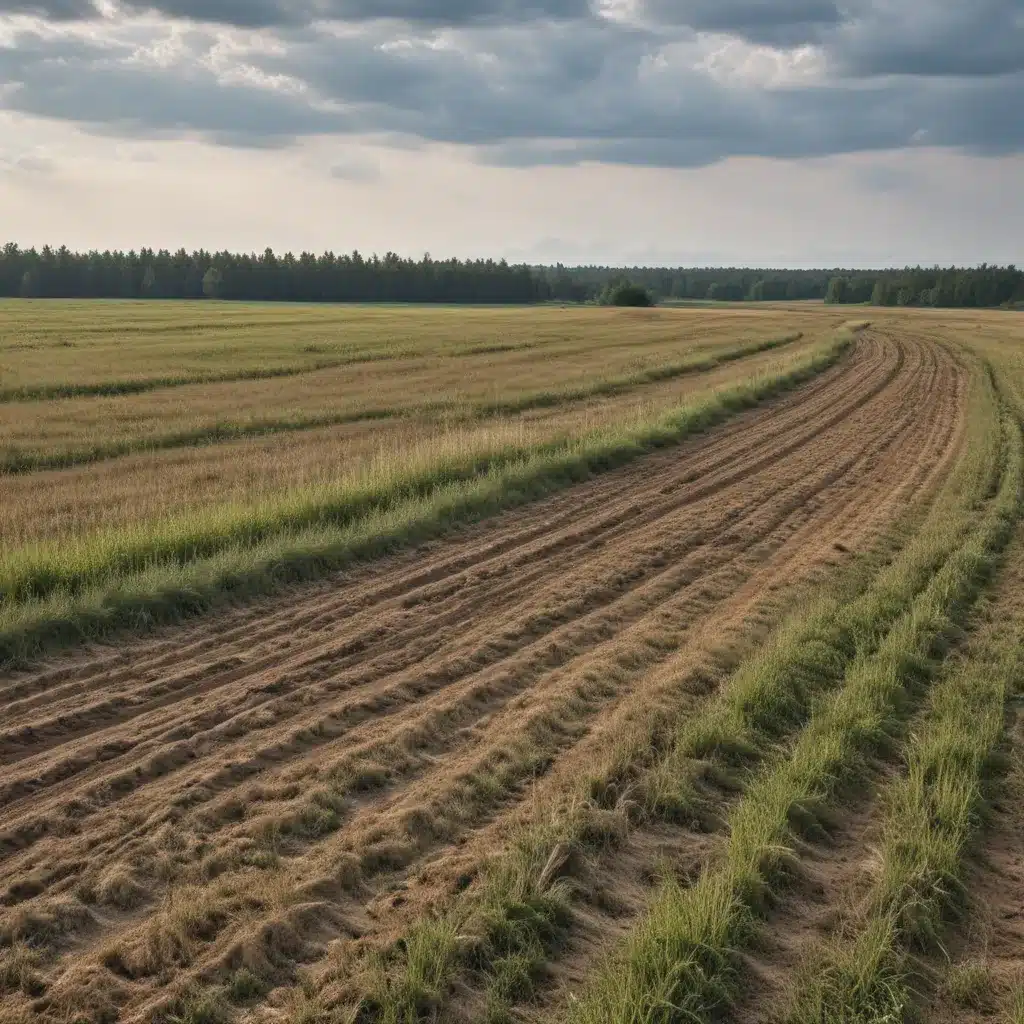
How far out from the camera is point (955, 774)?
6.55m

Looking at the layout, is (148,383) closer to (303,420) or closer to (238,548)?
(303,420)

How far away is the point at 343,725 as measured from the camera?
738 cm

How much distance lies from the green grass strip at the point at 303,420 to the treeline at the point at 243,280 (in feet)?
325

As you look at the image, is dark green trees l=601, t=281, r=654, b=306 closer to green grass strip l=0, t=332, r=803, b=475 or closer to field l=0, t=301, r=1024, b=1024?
green grass strip l=0, t=332, r=803, b=475

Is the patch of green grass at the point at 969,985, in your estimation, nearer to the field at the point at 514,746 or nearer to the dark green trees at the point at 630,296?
the field at the point at 514,746

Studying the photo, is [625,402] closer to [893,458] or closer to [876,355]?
[893,458]

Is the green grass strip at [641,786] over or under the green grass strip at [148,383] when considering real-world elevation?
over

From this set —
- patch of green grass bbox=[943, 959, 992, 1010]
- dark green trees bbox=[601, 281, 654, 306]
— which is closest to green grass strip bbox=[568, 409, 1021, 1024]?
patch of green grass bbox=[943, 959, 992, 1010]

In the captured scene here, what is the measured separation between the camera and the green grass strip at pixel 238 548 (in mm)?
9438

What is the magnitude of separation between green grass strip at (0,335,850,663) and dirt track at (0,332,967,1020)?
46 cm

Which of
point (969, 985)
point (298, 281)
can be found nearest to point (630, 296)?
point (298, 281)

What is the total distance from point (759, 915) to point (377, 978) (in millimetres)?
1848

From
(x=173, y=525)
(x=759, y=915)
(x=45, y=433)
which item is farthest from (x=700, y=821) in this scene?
(x=45, y=433)

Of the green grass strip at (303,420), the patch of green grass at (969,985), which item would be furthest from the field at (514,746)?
the green grass strip at (303,420)
